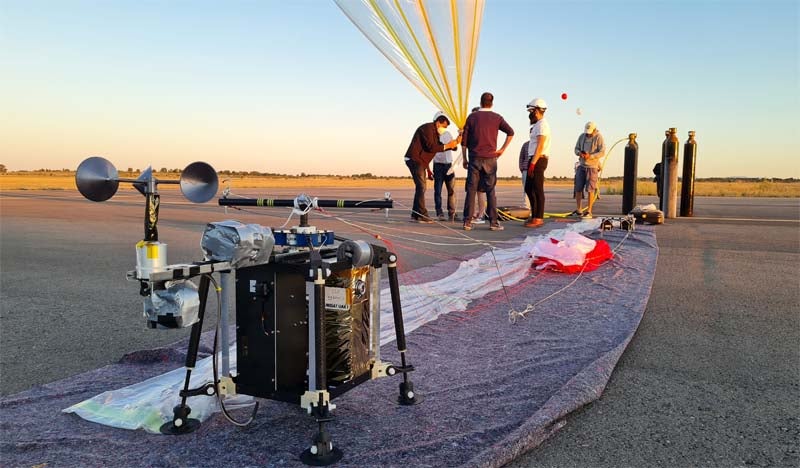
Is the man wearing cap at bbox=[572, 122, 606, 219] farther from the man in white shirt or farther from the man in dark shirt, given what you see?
the man in dark shirt

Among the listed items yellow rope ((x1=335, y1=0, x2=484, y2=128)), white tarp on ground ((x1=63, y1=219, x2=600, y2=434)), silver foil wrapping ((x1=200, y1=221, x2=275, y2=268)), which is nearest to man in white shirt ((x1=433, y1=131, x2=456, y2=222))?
yellow rope ((x1=335, y1=0, x2=484, y2=128))

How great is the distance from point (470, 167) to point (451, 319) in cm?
614

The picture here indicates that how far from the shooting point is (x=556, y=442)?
243 centimetres

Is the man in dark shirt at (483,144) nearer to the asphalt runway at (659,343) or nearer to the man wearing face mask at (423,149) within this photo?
the man wearing face mask at (423,149)

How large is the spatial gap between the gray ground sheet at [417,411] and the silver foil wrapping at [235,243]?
0.73m

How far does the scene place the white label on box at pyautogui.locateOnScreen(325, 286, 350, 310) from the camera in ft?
8.71

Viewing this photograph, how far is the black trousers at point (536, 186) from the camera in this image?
10828 millimetres

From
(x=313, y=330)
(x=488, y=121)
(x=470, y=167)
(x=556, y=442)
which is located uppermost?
(x=488, y=121)

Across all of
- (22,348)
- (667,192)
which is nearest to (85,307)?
(22,348)

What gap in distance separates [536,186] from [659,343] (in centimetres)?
732

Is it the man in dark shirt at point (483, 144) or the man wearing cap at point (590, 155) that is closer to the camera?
the man in dark shirt at point (483, 144)

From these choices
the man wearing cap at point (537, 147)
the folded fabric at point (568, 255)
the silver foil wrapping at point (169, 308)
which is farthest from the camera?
the man wearing cap at point (537, 147)

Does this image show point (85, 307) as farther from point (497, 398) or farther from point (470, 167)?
point (470, 167)

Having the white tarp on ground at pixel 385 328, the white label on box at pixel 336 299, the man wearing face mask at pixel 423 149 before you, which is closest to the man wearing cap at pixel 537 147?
the man wearing face mask at pixel 423 149
